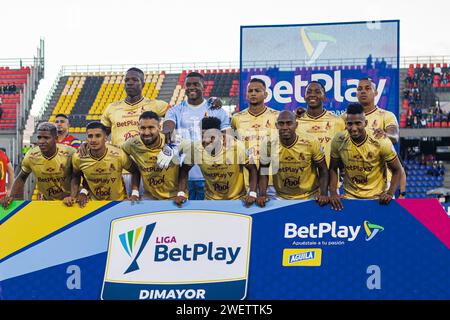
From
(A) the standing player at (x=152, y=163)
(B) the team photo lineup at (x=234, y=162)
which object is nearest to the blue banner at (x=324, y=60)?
(B) the team photo lineup at (x=234, y=162)

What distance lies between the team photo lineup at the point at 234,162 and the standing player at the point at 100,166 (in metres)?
0.01

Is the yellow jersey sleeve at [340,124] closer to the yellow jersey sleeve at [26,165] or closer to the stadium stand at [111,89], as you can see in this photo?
the yellow jersey sleeve at [26,165]

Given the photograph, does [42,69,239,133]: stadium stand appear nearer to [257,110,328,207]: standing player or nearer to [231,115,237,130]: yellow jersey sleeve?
[231,115,237,130]: yellow jersey sleeve

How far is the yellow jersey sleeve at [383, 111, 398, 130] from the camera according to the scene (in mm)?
8164

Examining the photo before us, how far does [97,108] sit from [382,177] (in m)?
25.8

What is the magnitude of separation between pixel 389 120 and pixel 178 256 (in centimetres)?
322

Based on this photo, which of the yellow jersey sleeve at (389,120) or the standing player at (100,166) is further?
the yellow jersey sleeve at (389,120)

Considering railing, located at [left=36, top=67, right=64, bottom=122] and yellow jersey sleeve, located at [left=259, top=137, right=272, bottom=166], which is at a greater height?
railing, located at [left=36, top=67, right=64, bottom=122]

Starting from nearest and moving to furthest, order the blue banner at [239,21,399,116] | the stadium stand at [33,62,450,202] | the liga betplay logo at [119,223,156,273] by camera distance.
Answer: the liga betplay logo at [119,223,156,273] < the blue banner at [239,21,399,116] < the stadium stand at [33,62,450,202]

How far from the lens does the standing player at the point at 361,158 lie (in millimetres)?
6781

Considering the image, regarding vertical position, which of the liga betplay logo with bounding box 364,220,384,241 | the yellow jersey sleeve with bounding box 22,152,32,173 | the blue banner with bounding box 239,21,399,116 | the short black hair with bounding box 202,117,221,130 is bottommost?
the liga betplay logo with bounding box 364,220,384,241

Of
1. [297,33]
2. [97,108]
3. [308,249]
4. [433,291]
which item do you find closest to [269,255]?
[308,249]

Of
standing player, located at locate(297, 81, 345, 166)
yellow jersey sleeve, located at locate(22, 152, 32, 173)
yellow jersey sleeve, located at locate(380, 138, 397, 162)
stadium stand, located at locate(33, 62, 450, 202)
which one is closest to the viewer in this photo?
yellow jersey sleeve, located at locate(380, 138, 397, 162)

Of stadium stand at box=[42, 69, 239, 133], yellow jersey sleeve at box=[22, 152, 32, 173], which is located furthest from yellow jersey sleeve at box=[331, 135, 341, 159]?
stadium stand at box=[42, 69, 239, 133]
